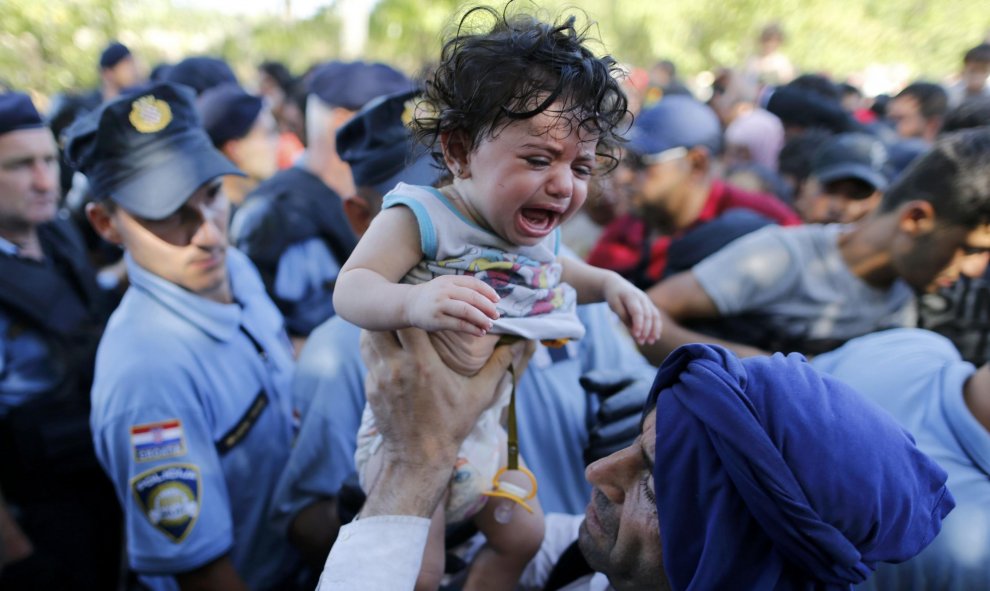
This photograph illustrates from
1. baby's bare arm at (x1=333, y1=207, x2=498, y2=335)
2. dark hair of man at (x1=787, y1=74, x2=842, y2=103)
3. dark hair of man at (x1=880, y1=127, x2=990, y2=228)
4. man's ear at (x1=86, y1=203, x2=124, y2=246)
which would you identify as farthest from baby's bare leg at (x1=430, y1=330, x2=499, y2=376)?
dark hair of man at (x1=787, y1=74, x2=842, y2=103)

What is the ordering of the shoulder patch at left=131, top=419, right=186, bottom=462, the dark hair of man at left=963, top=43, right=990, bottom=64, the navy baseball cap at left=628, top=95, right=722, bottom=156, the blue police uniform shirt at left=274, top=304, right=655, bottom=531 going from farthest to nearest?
the dark hair of man at left=963, top=43, right=990, bottom=64 < the navy baseball cap at left=628, top=95, right=722, bottom=156 < the blue police uniform shirt at left=274, top=304, right=655, bottom=531 < the shoulder patch at left=131, top=419, right=186, bottom=462

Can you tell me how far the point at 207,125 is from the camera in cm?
454

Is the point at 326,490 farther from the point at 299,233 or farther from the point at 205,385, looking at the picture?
the point at 299,233

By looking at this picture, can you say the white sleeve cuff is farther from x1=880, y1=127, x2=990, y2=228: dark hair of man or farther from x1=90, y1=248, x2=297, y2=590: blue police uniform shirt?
x1=880, y1=127, x2=990, y2=228: dark hair of man

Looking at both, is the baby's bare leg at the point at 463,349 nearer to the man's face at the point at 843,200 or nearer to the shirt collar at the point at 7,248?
the shirt collar at the point at 7,248

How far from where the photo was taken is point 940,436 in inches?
67.2

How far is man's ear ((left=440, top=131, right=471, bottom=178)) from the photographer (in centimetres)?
169

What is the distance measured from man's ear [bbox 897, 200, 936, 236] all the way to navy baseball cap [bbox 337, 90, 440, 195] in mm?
1954

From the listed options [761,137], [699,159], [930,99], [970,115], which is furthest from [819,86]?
[699,159]

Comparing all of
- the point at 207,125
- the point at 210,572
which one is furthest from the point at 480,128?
the point at 207,125

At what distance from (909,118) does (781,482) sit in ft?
25.0

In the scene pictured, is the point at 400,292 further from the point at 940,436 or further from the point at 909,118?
the point at 909,118

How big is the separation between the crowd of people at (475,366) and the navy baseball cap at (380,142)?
0.6 inches

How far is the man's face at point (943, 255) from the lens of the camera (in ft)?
9.19
